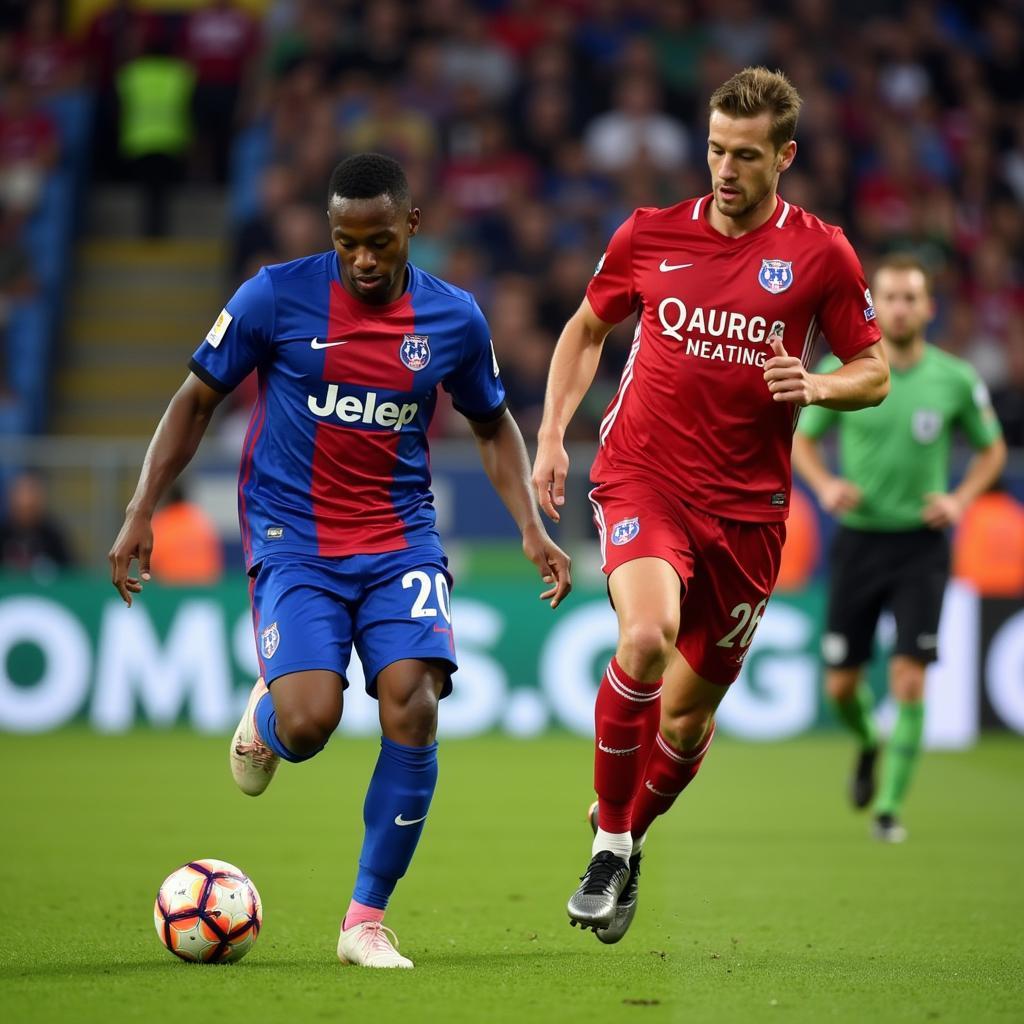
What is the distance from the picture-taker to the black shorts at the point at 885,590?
30.7ft

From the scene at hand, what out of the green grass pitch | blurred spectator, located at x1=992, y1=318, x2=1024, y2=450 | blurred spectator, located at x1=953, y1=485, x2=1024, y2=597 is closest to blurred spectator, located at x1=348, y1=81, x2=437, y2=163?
blurred spectator, located at x1=992, y1=318, x2=1024, y2=450

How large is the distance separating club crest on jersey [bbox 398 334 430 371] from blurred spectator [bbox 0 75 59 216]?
42.4 ft

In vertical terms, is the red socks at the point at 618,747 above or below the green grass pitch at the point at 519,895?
above

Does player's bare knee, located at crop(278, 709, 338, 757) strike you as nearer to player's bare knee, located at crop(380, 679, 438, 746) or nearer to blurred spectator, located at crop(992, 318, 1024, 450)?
player's bare knee, located at crop(380, 679, 438, 746)

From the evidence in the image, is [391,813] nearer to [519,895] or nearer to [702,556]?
[702,556]

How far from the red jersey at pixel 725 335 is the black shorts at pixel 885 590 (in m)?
3.30

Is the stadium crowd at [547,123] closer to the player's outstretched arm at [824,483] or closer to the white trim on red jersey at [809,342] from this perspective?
the player's outstretched arm at [824,483]

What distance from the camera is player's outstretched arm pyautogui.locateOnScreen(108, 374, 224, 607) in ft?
18.7

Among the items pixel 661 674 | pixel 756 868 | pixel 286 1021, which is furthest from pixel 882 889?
pixel 286 1021

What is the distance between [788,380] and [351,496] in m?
1.42

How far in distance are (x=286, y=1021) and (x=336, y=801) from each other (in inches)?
228

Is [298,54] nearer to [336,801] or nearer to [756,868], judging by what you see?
[336,801]

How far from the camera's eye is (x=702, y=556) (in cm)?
617

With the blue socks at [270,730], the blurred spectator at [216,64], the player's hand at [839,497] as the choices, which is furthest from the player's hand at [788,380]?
the blurred spectator at [216,64]
